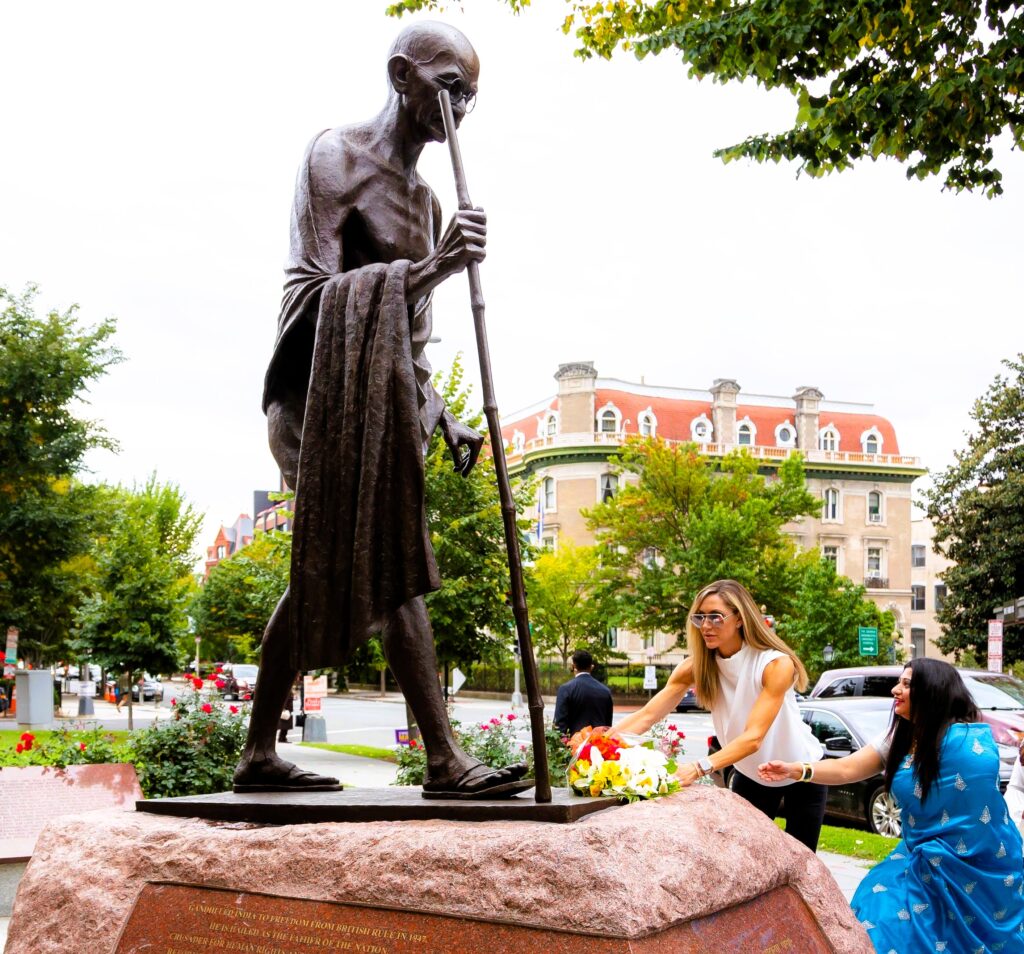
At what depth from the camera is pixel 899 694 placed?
528cm

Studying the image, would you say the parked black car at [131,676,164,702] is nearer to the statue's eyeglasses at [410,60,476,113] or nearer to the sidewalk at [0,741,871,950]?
the sidewalk at [0,741,871,950]

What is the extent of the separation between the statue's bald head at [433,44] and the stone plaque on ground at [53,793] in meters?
4.90

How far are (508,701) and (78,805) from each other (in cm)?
4701

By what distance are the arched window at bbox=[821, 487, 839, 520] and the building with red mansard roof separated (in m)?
0.06

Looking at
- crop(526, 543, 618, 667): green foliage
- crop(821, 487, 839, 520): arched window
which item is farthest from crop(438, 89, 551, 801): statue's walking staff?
crop(821, 487, 839, 520): arched window

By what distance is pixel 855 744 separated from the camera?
12.7 m

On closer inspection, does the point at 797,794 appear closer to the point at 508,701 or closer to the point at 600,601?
the point at 600,601

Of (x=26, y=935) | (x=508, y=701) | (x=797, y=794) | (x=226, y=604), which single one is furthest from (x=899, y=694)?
(x=226, y=604)

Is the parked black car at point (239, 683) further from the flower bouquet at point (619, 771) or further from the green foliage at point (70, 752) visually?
the flower bouquet at point (619, 771)

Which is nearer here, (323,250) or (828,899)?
(828,899)

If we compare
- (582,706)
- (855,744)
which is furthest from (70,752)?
(855,744)

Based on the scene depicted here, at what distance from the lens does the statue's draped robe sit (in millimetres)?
4113

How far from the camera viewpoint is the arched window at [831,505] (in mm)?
71312

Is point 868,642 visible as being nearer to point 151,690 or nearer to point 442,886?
point 442,886
